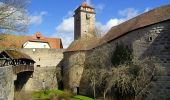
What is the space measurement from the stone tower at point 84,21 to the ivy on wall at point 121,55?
77.5ft

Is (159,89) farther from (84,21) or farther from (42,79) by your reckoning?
(84,21)

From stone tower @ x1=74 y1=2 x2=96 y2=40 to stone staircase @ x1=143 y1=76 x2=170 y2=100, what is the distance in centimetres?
2893

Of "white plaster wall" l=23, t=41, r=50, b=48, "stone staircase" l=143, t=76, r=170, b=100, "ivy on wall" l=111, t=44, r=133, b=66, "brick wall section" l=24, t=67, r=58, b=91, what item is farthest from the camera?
"white plaster wall" l=23, t=41, r=50, b=48

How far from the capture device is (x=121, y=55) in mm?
26016

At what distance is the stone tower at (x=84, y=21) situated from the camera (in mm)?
51062

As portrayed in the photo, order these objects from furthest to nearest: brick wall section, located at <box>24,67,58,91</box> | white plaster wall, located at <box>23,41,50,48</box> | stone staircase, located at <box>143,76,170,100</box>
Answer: white plaster wall, located at <box>23,41,50,48</box>, brick wall section, located at <box>24,67,58,91</box>, stone staircase, located at <box>143,76,170,100</box>

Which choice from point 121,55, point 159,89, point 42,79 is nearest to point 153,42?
point 159,89

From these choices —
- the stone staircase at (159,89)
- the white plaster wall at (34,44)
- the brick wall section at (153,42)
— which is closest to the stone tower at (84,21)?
the white plaster wall at (34,44)

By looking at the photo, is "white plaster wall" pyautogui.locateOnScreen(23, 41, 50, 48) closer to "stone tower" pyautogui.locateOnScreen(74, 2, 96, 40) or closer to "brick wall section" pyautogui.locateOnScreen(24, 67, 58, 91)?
"stone tower" pyautogui.locateOnScreen(74, 2, 96, 40)

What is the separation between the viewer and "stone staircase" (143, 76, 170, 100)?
21.9 metres

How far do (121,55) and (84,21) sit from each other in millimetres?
26150

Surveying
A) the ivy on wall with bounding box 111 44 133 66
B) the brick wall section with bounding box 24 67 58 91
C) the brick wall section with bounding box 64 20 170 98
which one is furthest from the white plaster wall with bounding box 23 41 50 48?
the brick wall section with bounding box 64 20 170 98

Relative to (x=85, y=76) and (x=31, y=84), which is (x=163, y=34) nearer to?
(x=85, y=76)

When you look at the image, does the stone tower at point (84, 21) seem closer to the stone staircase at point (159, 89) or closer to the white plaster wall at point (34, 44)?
the white plaster wall at point (34, 44)
